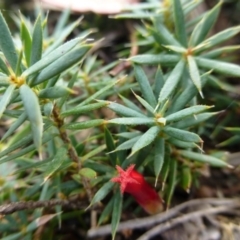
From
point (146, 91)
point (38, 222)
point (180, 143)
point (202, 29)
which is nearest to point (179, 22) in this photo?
point (202, 29)

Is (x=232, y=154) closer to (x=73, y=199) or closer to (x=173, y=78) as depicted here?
(x=173, y=78)

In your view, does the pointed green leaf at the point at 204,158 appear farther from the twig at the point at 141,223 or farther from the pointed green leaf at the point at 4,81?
the pointed green leaf at the point at 4,81

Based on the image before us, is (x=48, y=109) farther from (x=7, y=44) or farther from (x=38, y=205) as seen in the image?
(x=38, y=205)

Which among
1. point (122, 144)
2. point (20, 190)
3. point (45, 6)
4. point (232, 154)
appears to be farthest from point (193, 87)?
point (45, 6)

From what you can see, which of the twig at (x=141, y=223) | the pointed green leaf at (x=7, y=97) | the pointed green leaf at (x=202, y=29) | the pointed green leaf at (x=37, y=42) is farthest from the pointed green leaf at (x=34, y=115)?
the pointed green leaf at (x=202, y=29)

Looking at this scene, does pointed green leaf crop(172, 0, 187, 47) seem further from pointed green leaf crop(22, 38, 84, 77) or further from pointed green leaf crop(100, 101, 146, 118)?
pointed green leaf crop(22, 38, 84, 77)
